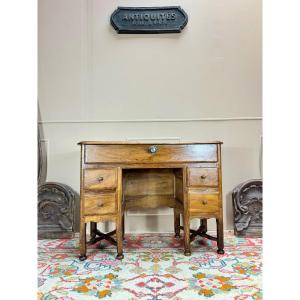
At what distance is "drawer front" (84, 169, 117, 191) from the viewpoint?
6.67 ft

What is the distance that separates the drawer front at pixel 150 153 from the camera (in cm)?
206

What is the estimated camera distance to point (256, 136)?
2.72 metres

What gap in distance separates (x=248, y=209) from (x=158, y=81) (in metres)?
1.52

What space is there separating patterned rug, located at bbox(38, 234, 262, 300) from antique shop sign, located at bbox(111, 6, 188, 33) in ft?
6.70

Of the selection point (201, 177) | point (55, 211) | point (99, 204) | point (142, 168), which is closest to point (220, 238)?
point (201, 177)

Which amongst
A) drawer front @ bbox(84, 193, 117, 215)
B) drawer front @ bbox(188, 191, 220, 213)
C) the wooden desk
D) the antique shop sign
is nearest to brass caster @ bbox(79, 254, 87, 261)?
the wooden desk

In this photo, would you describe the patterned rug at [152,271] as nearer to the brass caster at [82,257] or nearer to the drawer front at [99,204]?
the brass caster at [82,257]

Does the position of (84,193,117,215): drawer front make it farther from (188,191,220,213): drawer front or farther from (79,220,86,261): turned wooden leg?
(188,191,220,213): drawer front

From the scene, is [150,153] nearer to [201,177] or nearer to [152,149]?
[152,149]

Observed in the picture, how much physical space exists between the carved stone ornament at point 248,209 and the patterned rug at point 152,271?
0.12 metres

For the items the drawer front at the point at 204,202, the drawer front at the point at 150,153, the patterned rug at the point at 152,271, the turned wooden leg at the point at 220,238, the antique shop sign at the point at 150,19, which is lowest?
the patterned rug at the point at 152,271

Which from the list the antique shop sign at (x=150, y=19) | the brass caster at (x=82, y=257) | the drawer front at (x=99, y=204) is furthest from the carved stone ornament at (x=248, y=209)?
the antique shop sign at (x=150, y=19)
